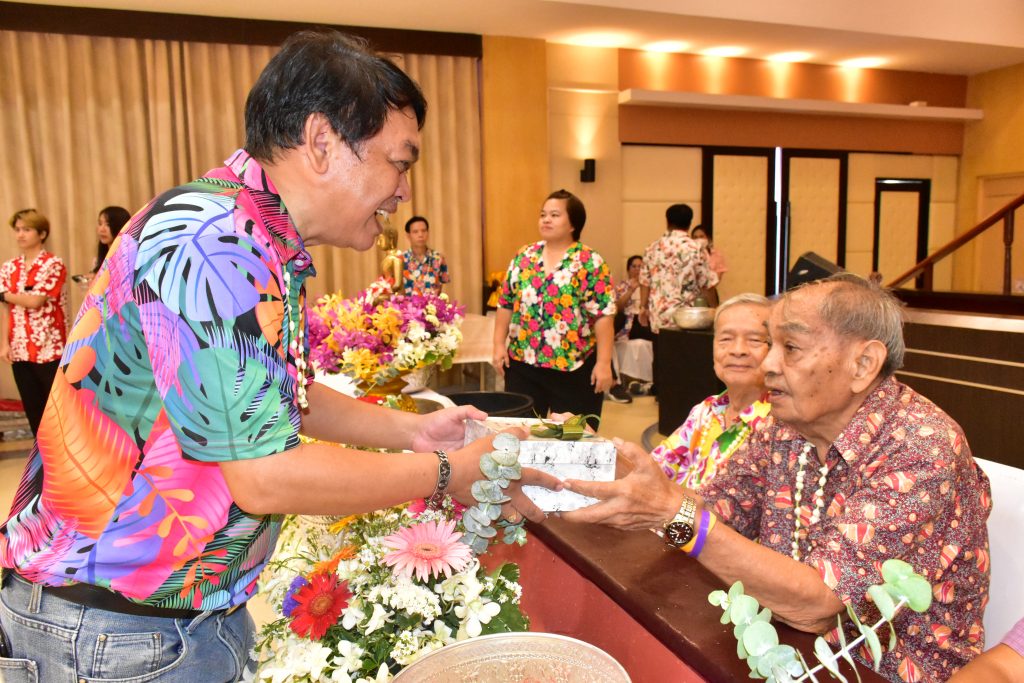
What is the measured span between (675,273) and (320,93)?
577 centimetres

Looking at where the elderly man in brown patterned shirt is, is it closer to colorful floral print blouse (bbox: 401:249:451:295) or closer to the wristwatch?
the wristwatch

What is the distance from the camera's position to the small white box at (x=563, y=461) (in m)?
1.15

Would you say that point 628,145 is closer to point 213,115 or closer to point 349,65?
point 213,115

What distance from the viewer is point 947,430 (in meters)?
1.27

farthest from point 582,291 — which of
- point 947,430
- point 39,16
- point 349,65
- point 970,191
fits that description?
point 970,191

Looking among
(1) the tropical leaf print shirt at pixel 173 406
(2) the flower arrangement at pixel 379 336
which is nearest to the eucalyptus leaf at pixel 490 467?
(1) the tropical leaf print shirt at pixel 173 406

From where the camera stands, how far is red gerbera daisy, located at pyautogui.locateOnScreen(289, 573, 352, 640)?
3.45 ft

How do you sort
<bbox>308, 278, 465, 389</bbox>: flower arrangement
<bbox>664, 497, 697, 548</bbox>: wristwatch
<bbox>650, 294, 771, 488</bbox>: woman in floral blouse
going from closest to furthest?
<bbox>664, 497, 697, 548</bbox>: wristwatch
<bbox>650, 294, 771, 488</bbox>: woman in floral blouse
<bbox>308, 278, 465, 389</bbox>: flower arrangement

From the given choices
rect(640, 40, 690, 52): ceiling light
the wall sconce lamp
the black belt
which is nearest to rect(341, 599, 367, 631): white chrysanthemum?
the black belt

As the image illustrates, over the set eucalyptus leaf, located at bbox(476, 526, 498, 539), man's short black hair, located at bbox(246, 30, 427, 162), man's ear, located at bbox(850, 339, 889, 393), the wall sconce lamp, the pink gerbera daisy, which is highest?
the wall sconce lamp

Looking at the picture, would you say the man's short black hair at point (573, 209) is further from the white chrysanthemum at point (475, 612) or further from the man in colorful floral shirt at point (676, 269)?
the white chrysanthemum at point (475, 612)

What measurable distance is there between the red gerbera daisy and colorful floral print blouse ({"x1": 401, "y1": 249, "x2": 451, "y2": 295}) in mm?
5563

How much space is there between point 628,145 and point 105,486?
28.1 ft

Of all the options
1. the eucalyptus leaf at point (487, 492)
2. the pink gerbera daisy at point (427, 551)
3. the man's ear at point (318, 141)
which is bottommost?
the pink gerbera daisy at point (427, 551)
